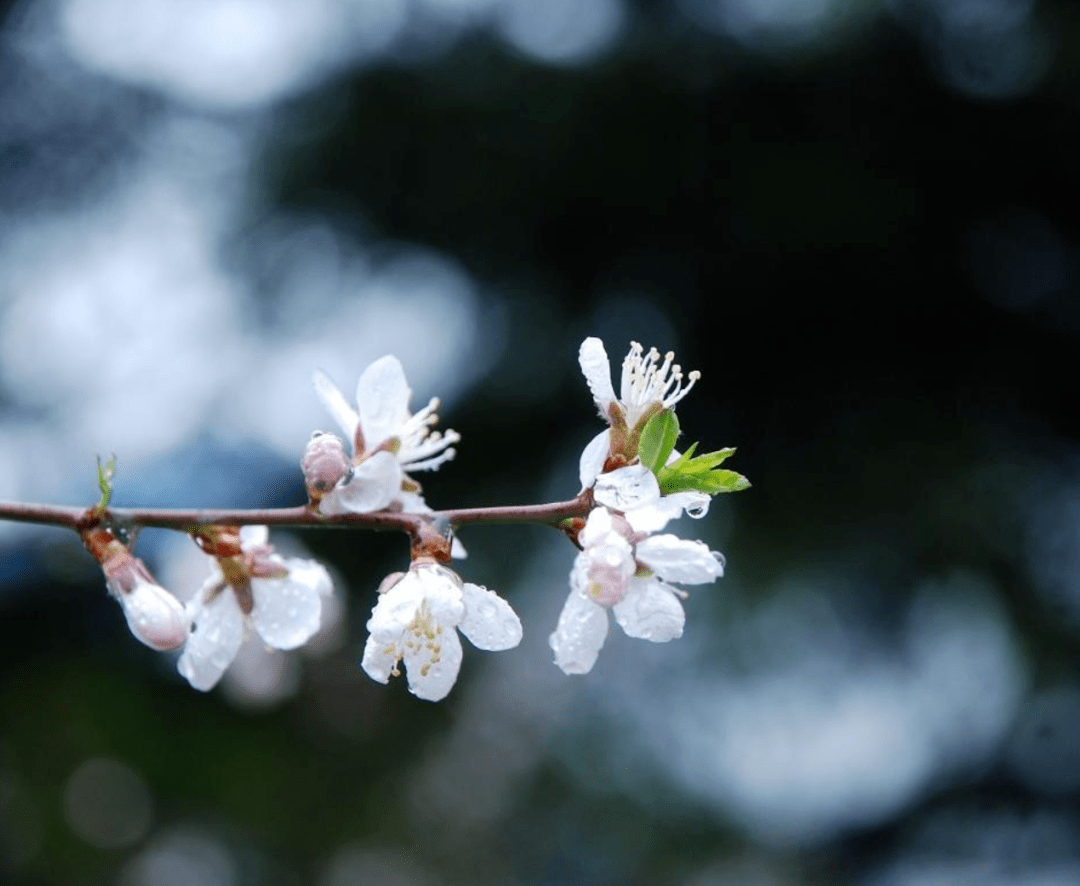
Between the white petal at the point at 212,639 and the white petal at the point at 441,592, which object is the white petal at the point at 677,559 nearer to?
the white petal at the point at 441,592

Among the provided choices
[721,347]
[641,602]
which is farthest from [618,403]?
[721,347]

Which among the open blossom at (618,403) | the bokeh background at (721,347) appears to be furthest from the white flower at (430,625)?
the bokeh background at (721,347)

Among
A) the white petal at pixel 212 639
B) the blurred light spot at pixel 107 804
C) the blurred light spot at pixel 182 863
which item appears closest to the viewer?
the white petal at pixel 212 639

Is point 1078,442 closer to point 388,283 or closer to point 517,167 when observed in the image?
point 517,167

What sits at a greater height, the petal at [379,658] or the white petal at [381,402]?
the white petal at [381,402]

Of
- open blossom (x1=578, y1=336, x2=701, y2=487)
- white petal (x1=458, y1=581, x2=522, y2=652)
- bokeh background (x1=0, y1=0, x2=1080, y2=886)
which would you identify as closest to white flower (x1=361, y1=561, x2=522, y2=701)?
white petal (x1=458, y1=581, x2=522, y2=652)

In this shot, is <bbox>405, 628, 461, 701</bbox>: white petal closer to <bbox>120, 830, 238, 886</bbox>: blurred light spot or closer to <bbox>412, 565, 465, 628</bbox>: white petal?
<bbox>412, 565, 465, 628</bbox>: white petal

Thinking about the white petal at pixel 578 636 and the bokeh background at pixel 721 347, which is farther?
the bokeh background at pixel 721 347
